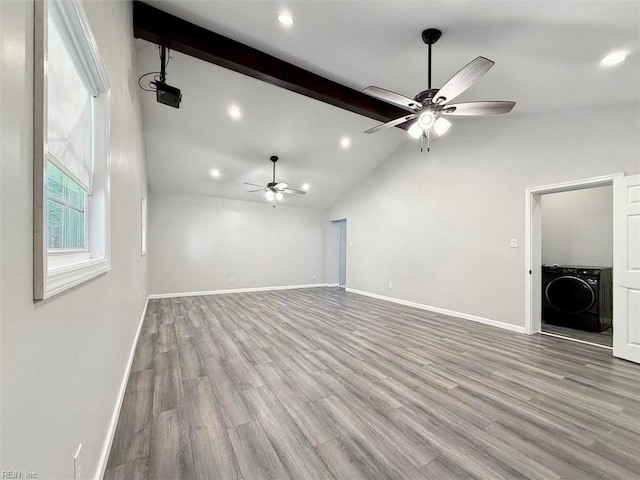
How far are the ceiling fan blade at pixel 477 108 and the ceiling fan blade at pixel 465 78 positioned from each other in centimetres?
17

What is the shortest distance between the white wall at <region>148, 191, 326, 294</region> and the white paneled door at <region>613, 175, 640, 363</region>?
6404 millimetres

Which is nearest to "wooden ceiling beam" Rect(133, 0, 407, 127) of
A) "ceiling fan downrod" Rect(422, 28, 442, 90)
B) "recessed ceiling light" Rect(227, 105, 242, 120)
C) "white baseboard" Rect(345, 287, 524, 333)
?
"recessed ceiling light" Rect(227, 105, 242, 120)

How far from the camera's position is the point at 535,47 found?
7.78ft

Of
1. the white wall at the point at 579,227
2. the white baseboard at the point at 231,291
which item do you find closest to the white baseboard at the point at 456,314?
the white wall at the point at 579,227

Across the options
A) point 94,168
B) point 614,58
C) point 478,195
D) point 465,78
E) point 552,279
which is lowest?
point 552,279

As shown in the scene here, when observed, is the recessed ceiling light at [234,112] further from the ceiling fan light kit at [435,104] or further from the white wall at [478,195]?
the white wall at [478,195]

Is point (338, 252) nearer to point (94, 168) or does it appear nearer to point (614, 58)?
point (614, 58)

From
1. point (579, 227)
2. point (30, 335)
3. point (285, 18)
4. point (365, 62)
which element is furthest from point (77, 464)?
point (579, 227)

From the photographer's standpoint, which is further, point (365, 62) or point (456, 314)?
point (456, 314)

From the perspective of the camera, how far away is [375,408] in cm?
198

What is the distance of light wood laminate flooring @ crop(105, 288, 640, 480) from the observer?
147 cm

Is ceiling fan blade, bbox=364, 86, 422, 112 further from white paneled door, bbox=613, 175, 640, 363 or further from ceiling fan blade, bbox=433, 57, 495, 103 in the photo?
white paneled door, bbox=613, 175, 640, 363

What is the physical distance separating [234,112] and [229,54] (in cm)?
137

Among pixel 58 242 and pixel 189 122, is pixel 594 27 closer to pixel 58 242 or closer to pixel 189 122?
pixel 58 242
